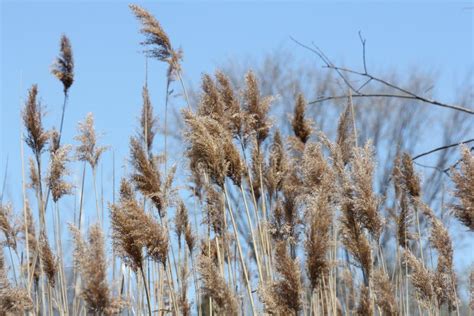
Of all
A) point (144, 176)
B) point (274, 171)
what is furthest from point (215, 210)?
point (144, 176)

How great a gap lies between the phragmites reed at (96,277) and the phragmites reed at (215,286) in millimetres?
402

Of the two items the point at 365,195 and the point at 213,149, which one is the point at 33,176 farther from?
the point at 365,195

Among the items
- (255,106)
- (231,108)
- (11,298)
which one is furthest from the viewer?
(255,106)

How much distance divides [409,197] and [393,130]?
561 inches

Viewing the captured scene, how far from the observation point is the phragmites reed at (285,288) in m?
3.09

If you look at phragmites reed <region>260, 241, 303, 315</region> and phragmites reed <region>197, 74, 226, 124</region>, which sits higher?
phragmites reed <region>197, 74, 226, 124</region>

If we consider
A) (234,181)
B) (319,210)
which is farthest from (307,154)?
(319,210)

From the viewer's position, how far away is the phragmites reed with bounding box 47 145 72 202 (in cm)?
425

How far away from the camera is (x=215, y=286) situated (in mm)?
3297

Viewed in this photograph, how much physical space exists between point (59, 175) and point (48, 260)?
567 mm

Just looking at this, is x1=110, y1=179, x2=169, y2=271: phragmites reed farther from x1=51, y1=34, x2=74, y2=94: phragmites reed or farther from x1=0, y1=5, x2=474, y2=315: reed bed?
x1=51, y1=34, x2=74, y2=94: phragmites reed

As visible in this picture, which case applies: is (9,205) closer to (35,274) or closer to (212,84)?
(35,274)

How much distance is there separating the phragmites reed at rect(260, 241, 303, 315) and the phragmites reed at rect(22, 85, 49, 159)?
1.62m

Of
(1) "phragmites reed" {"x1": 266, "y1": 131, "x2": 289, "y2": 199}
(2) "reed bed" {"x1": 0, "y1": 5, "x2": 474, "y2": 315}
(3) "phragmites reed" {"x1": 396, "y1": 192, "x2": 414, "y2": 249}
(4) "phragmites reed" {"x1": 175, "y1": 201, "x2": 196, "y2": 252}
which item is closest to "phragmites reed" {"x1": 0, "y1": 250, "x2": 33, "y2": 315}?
(2) "reed bed" {"x1": 0, "y1": 5, "x2": 474, "y2": 315}
